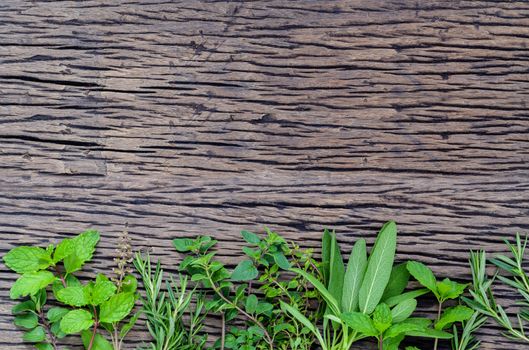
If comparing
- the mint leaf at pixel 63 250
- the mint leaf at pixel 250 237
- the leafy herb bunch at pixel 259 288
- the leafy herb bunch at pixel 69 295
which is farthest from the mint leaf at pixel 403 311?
the mint leaf at pixel 63 250

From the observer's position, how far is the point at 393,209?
90 centimetres

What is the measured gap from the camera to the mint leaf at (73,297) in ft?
2.79

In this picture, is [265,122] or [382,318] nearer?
[382,318]

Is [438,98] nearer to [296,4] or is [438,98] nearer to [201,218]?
[296,4]

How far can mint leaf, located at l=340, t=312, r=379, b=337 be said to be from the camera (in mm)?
792

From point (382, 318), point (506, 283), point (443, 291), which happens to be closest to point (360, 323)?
point (382, 318)

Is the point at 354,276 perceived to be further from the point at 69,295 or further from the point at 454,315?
the point at 69,295

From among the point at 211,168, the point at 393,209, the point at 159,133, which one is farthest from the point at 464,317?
the point at 159,133

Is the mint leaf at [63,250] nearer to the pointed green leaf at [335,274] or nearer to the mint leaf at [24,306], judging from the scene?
the mint leaf at [24,306]

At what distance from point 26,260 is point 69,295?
96 millimetres

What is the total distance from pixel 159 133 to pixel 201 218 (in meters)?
0.16

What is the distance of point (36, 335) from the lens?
2.91 feet

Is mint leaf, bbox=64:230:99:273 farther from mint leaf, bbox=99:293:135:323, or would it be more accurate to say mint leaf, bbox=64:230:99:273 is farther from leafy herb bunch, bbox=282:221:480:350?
leafy herb bunch, bbox=282:221:480:350

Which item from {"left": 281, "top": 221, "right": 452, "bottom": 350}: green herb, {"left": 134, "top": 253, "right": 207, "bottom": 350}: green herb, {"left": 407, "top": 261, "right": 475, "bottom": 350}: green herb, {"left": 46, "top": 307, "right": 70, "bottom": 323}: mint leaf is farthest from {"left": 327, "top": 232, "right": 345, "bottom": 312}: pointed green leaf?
{"left": 46, "top": 307, "right": 70, "bottom": 323}: mint leaf
